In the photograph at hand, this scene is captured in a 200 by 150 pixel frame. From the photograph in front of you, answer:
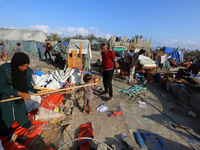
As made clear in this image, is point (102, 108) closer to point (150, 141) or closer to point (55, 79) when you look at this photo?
point (150, 141)

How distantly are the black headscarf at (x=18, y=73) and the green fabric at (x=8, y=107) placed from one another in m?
0.07

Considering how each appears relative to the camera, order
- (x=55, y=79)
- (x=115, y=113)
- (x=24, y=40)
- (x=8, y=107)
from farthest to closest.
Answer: (x=24, y=40)
(x=55, y=79)
(x=115, y=113)
(x=8, y=107)

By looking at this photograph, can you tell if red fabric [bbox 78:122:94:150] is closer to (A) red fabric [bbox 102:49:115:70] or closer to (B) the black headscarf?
(B) the black headscarf

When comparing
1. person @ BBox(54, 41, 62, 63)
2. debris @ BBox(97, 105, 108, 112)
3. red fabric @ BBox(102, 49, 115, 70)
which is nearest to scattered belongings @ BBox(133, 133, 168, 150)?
debris @ BBox(97, 105, 108, 112)

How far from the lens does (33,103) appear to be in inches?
129

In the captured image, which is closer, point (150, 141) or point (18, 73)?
point (18, 73)

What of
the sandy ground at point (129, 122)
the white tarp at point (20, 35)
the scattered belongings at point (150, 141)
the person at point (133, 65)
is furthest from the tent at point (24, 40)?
the scattered belongings at point (150, 141)

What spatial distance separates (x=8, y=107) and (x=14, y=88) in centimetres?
43

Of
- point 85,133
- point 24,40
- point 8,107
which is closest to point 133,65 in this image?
point 85,133

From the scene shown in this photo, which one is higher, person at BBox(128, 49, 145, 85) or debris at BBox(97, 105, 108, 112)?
person at BBox(128, 49, 145, 85)

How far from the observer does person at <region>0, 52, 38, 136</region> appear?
1.84 metres

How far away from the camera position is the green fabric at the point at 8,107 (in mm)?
1855

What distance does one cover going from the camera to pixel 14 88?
2.03m

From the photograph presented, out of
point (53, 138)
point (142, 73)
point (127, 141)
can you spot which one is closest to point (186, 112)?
point (127, 141)
